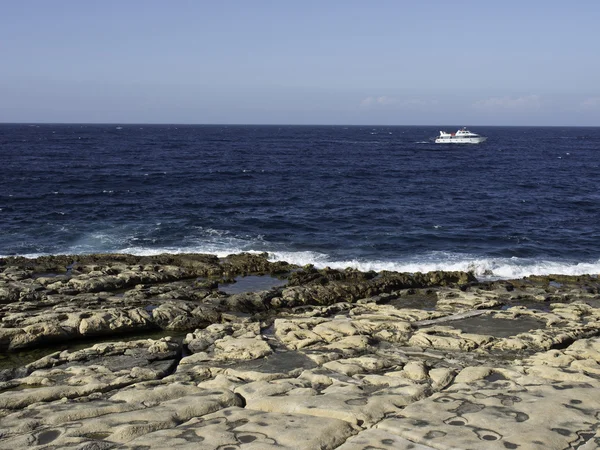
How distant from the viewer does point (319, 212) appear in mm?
56406

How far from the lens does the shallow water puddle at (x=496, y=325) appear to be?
25.2 meters

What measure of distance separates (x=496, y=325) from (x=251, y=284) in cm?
1463

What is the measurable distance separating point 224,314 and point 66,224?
93.8 feet

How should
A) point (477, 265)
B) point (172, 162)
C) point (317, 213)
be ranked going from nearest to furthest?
point (477, 265)
point (317, 213)
point (172, 162)

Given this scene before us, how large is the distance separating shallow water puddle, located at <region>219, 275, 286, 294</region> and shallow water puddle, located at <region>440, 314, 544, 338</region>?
1147 cm

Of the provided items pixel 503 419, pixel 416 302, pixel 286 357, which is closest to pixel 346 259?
pixel 416 302

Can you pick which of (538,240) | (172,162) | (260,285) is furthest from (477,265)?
(172,162)

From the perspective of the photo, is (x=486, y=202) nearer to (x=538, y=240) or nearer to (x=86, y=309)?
(x=538, y=240)

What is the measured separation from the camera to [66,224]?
50.0 m

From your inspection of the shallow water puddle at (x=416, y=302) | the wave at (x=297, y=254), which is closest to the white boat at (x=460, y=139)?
the wave at (x=297, y=254)

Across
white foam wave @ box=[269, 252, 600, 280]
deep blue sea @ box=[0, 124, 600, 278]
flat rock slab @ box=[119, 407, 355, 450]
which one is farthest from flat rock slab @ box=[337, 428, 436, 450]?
deep blue sea @ box=[0, 124, 600, 278]

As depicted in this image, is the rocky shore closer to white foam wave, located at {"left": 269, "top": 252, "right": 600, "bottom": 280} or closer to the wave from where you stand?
white foam wave, located at {"left": 269, "top": 252, "right": 600, "bottom": 280}

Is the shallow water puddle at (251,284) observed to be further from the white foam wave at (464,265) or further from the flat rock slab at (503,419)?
the flat rock slab at (503,419)

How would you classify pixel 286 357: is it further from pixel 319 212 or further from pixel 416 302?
pixel 319 212
